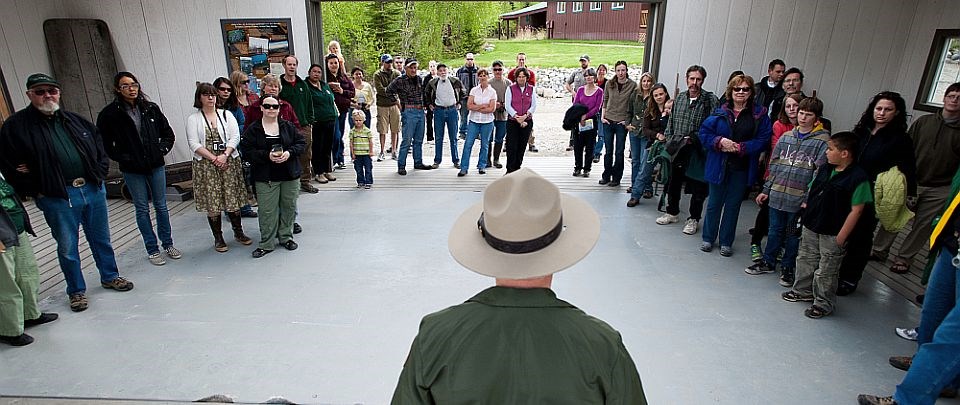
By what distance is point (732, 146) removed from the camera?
430 cm

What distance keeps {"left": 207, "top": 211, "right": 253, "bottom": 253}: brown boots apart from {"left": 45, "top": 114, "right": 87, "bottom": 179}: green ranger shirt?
122 cm

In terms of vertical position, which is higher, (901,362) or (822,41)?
(822,41)

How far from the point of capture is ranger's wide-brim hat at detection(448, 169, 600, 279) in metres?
1.22

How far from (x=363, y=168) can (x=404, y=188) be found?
2.01ft

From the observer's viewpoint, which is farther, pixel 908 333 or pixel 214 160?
pixel 214 160

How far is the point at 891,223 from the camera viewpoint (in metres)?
3.37

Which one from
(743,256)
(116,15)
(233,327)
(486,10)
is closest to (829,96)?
(743,256)

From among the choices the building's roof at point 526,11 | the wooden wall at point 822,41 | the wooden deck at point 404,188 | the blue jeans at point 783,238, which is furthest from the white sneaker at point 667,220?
the building's roof at point 526,11

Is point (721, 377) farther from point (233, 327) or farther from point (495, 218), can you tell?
point (233, 327)

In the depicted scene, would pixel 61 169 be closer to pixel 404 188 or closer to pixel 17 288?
pixel 17 288

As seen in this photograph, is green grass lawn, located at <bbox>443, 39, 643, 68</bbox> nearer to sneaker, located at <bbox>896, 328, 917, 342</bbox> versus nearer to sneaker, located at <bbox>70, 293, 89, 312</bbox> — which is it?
sneaker, located at <bbox>896, 328, 917, 342</bbox>

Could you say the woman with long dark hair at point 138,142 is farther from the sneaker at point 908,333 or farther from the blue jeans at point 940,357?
the sneaker at point 908,333

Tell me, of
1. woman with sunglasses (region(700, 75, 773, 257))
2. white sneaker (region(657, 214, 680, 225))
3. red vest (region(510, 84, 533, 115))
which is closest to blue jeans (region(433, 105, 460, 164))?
red vest (region(510, 84, 533, 115))

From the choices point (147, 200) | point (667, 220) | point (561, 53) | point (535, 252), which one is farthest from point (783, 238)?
point (561, 53)
